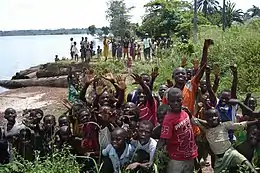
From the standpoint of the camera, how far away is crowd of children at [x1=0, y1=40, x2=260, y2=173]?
4832 millimetres

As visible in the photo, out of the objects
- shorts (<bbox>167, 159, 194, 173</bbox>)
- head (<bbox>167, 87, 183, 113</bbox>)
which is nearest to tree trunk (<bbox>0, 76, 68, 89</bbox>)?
shorts (<bbox>167, 159, 194, 173</bbox>)

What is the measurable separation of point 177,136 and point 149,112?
57.9 inches

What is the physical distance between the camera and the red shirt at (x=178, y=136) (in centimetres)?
473

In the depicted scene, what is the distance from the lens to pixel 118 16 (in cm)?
3425

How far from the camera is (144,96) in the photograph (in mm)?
6332

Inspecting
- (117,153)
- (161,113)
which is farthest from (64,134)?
(161,113)

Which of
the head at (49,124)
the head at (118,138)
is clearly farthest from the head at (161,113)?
the head at (49,124)

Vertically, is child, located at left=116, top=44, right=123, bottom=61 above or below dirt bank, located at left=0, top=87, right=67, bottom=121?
above

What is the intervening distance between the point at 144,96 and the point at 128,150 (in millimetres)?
1347

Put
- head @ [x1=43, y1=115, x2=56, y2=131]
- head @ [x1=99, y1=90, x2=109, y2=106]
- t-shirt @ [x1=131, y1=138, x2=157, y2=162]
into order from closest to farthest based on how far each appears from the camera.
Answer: t-shirt @ [x1=131, y1=138, x2=157, y2=162] → head @ [x1=43, y1=115, x2=56, y2=131] → head @ [x1=99, y1=90, x2=109, y2=106]

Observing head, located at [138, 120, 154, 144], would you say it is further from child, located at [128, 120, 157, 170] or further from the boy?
the boy

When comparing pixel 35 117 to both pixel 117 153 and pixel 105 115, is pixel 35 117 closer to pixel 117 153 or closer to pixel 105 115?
pixel 105 115

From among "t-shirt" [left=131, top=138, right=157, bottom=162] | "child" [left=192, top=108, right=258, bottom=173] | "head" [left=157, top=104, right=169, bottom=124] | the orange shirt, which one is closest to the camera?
"t-shirt" [left=131, top=138, right=157, bottom=162]

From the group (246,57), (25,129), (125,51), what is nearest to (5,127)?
(25,129)
